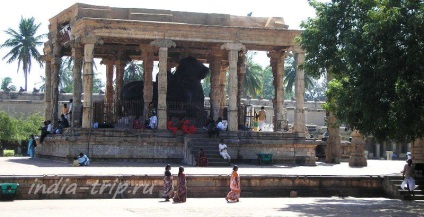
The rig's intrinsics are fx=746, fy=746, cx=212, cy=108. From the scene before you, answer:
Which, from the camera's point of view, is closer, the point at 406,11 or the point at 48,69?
the point at 406,11

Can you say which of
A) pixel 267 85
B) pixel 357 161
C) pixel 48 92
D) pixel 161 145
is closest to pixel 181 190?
pixel 161 145

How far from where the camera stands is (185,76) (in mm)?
36312

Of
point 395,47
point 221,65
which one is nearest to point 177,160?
point 221,65

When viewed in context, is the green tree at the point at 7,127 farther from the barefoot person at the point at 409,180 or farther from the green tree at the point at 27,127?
the barefoot person at the point at 409,180

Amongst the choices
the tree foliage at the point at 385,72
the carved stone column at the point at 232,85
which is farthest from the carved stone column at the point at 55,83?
the tree foliage at the point at 385,72

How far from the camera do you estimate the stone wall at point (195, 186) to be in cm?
1988

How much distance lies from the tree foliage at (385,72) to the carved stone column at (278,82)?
14438 millimetres

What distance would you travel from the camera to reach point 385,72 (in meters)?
19.2

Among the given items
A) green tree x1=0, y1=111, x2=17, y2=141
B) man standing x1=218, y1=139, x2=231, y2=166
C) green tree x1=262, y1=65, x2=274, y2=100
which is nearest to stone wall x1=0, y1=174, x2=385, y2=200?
man standing x1=218, y1=139, x2=231, y2=166

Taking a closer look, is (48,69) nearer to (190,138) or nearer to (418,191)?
(190,138)

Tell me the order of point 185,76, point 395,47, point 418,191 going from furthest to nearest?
point 185,76
point 418,191
point 395,47

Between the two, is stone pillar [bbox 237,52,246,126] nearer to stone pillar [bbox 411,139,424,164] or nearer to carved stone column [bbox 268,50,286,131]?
carved stone column [bbox 268,50,286,131]

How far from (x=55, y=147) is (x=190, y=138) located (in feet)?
19.8

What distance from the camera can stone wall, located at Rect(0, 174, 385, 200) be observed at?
65.2ft
